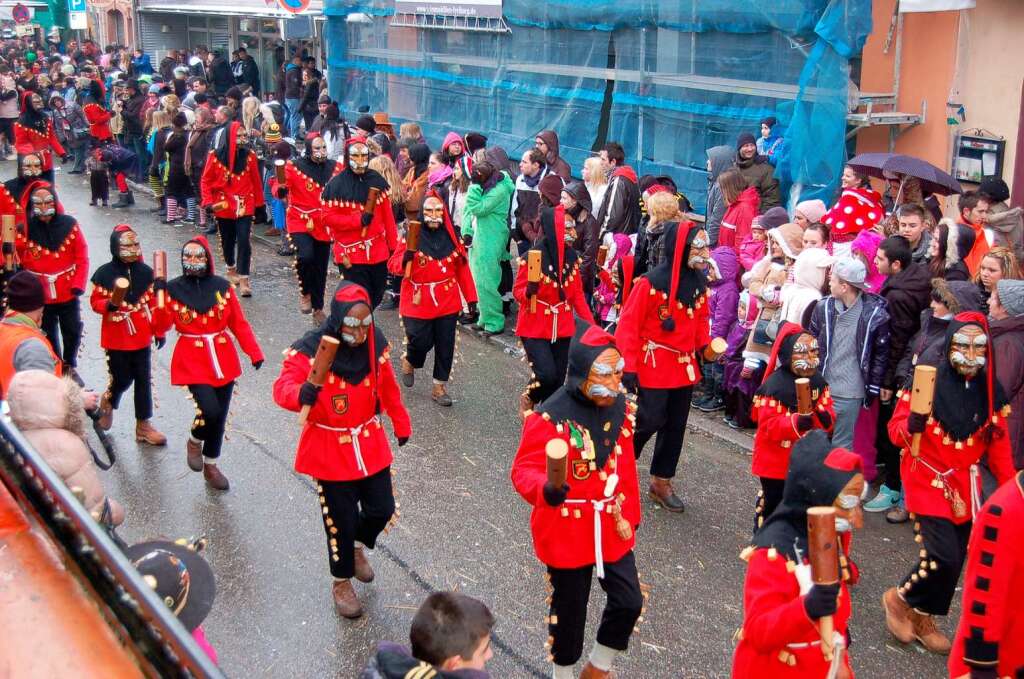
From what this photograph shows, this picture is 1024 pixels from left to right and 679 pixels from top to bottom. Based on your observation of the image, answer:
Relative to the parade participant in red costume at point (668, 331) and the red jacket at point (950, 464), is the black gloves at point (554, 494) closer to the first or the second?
the red jacket at point (950, 464)

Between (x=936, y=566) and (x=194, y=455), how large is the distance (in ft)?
16.4

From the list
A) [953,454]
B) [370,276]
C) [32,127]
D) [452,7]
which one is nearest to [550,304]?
[370,276]

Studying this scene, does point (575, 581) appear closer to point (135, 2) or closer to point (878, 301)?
point (878, 301)

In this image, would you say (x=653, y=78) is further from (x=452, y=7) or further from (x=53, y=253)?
(x=53, y=253)

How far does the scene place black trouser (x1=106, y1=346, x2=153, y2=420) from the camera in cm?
845

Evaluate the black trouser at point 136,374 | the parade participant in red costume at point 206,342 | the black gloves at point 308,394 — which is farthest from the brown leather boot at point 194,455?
the black gloves at point 308,394

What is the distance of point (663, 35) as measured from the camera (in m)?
13.0

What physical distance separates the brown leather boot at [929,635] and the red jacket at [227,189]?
30.4 feet

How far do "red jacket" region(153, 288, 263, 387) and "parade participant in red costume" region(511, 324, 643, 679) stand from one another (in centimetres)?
328

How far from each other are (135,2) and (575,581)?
2858cm

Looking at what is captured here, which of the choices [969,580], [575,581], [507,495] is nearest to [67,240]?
[507,495]

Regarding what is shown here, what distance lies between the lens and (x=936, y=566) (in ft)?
18.2

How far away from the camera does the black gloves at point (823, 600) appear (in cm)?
373

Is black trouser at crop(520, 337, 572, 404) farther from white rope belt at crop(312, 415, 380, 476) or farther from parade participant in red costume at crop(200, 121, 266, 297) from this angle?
parade participant in red costume at crop(200, 121, 266, 297)
